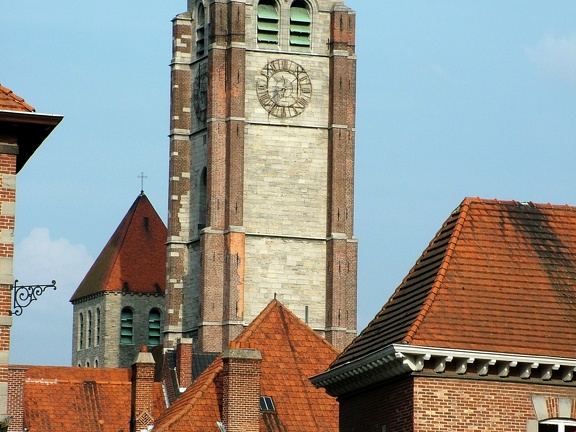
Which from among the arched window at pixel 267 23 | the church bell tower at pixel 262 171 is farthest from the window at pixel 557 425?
the arched window at pixel 267 23

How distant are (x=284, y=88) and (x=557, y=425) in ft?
165

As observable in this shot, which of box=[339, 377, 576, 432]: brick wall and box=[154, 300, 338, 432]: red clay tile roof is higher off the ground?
box=[154, 300, 338, 432]: red clay tile roof

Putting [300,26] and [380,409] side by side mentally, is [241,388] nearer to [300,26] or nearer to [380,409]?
[380,409]

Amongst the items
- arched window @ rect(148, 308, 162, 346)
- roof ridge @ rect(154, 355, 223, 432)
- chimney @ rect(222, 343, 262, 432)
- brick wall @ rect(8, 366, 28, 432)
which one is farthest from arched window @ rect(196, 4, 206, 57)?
chimney @ rect(222, 343, 262, 432)

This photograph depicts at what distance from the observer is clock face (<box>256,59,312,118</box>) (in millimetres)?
81188

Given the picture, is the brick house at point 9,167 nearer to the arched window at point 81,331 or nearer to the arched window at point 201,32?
the arched window at point 201,32

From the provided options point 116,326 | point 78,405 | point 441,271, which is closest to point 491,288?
point 441,271

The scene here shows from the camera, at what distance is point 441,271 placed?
1276 inches

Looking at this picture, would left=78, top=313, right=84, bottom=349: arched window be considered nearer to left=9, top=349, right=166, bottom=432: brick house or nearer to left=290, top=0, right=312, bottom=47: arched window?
left=290, top=0, right=312, bottom=47: arched window

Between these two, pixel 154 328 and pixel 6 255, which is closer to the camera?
pixel 6 255

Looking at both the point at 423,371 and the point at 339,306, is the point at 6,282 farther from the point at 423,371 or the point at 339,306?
the point at 339,306

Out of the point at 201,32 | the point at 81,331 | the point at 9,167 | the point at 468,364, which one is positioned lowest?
the point at 468,364

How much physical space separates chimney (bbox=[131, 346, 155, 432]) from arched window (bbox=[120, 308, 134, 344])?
168ft

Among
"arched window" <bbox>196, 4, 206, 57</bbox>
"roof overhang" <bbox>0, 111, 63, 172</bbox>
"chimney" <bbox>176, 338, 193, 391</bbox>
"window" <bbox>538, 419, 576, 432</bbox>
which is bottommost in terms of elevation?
"window" <bbox>538, 419, 576, 432</bbox>
